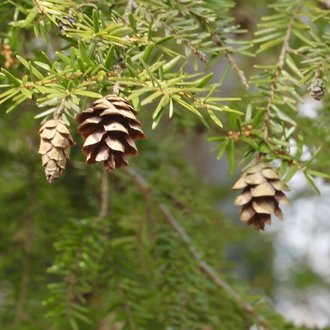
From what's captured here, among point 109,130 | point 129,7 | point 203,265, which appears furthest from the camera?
point 203,265

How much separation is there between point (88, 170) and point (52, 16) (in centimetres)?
59

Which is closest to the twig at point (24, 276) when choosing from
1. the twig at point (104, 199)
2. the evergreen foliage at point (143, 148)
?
the evergreen foliage at point (143, 148)

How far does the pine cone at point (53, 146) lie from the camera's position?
0.48 meters

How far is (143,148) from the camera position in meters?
1.16

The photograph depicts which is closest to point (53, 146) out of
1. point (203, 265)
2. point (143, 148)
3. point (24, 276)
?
point (203, 265)

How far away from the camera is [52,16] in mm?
532

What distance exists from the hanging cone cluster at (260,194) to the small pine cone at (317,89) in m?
0.07

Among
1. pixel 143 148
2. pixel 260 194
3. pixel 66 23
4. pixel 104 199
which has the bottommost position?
pixel 260 194

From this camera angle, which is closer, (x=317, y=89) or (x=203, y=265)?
(x=317, y=89)

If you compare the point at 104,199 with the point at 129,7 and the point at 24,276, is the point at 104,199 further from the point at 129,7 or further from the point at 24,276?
the point at 129,7

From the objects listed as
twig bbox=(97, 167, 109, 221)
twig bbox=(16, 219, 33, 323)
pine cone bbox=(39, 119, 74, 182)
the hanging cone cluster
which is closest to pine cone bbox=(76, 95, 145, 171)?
pine cone bbox=(39, 119, 74, 182)

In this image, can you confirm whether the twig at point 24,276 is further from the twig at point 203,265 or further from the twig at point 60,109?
the twig at point 60,109

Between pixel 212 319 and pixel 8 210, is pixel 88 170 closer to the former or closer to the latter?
pixel 8 210

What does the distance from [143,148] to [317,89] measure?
63 cm
